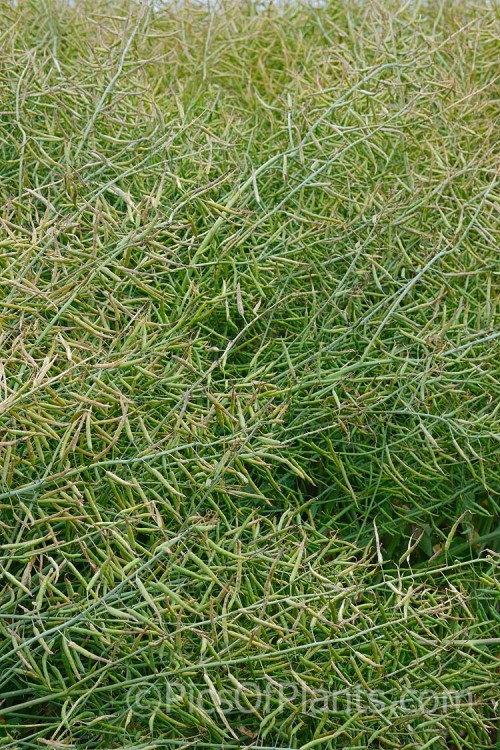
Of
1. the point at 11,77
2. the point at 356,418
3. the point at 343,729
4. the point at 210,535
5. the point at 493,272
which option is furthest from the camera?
the point at 11,77

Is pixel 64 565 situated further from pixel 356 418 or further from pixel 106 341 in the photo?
pixel 356 418

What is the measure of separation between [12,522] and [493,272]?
2.59ft

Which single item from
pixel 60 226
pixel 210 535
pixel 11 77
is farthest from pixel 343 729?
pixel 11 77

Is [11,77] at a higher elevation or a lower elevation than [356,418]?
higher

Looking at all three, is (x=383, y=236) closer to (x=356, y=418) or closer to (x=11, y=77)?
(x=356, y=418)

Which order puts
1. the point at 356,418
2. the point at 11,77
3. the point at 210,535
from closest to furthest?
the point at 210,535, the point at 356,418, the point at 11,77

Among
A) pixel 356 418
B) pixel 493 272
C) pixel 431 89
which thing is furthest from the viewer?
pixel 431 89

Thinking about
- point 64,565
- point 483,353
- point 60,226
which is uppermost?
point 60,226

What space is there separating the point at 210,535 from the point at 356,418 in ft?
0.88

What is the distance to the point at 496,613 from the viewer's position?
1.32 metres

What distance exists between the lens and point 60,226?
53.7 inches

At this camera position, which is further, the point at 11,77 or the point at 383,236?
the point at 11,77

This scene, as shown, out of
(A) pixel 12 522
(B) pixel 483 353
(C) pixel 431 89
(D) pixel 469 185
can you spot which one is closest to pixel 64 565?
(A) pixel 12 522

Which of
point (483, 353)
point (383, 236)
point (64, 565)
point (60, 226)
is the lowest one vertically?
point (483, 353)
